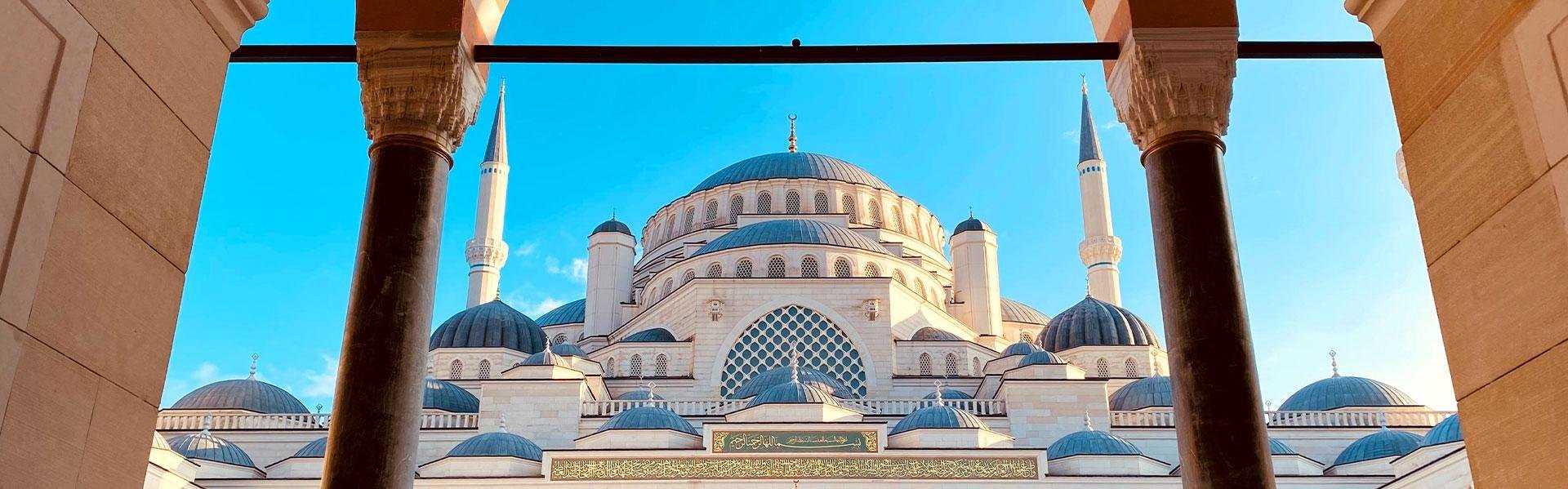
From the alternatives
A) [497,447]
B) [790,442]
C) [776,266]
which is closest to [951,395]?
[776,266]

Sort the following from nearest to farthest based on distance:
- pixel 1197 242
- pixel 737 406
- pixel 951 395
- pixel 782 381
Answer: pixel 1197 242
pixel 737 406
pixel 782 381
pixel 951 395

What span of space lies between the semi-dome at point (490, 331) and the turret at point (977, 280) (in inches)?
417

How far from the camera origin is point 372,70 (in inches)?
232

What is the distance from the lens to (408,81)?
19.3ft

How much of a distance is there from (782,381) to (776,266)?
4372mm

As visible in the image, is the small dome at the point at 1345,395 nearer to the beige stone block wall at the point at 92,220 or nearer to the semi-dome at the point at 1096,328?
the semi-dome at the point at 1096,328

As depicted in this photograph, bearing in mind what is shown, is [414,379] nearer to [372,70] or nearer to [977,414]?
[372,70]

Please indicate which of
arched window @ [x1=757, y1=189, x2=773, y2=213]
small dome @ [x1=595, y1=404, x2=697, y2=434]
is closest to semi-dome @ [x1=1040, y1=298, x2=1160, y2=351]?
arched window @ [x1=757, y1=189, x2=773, y2=213]

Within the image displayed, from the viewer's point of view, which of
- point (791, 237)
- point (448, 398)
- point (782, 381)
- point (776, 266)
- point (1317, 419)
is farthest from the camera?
point (791, 237)

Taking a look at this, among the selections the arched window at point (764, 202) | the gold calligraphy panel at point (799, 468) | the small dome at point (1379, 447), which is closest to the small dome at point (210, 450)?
the gold calligraphy panel at point (799, 468)

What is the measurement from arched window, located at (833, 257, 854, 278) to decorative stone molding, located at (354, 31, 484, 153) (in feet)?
76.2

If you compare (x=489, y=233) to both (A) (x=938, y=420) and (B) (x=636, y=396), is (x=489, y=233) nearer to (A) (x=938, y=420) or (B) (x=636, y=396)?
(B) (x=636, y=396)

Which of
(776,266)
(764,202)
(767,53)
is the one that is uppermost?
(764,202)

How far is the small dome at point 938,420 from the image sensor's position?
22.1 m
